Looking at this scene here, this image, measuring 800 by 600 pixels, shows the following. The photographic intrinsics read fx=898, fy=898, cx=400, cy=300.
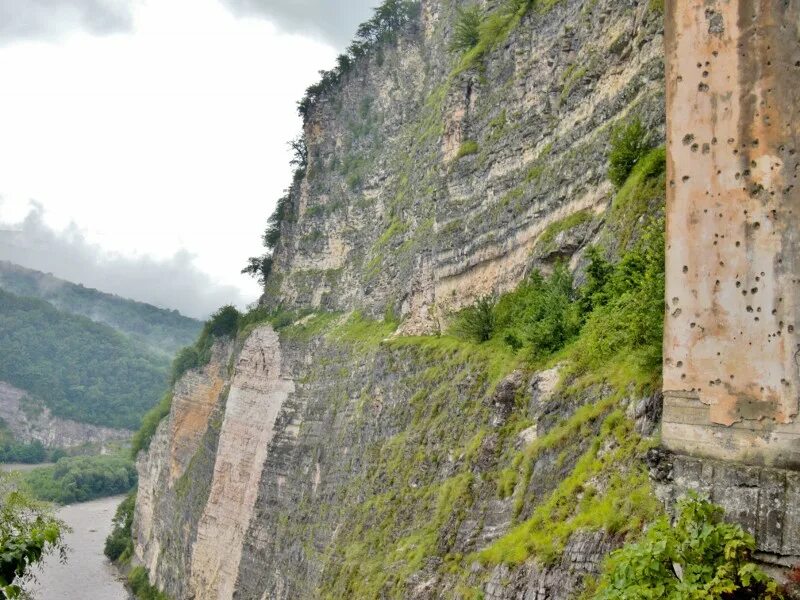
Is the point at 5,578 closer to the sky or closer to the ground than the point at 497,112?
closer to the ground

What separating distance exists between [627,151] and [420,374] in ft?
37.0

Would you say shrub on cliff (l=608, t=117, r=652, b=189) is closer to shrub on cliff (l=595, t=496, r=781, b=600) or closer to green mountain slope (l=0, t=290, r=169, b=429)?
shrub on cliff (l=595, t=496, r=781, b=600)

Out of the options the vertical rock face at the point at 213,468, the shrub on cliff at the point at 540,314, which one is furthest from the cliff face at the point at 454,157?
the vertical rock face at the point at 213,468

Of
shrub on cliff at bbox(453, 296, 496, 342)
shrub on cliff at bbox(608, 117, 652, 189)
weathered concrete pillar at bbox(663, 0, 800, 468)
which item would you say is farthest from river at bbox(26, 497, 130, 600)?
weathered concrete pillar at bbox(663, 0, 800, 468)

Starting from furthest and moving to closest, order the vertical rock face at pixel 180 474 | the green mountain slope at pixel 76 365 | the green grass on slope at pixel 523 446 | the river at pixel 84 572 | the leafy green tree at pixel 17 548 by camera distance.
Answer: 1. the green mountain slope at pixel 76 365
2. the river at pixel 84 572
3. the vertical rock face at pixel 180 474
4. the green grass on slope at pixel 523 446
5. the leafy green tree at pixel 17 548

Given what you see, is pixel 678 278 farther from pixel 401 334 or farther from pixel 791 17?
pixel 401 334

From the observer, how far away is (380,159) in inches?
1980

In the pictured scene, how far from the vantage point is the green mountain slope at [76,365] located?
140000mm

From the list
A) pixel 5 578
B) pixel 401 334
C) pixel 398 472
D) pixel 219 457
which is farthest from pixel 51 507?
pixel 219 457

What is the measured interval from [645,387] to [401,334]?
2133cm

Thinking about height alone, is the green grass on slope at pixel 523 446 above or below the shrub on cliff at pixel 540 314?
below

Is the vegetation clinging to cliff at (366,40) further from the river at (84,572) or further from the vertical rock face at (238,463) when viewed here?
the river at (84,572)

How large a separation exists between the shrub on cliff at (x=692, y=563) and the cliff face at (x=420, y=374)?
2042 mm

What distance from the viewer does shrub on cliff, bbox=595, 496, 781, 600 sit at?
919 cm
